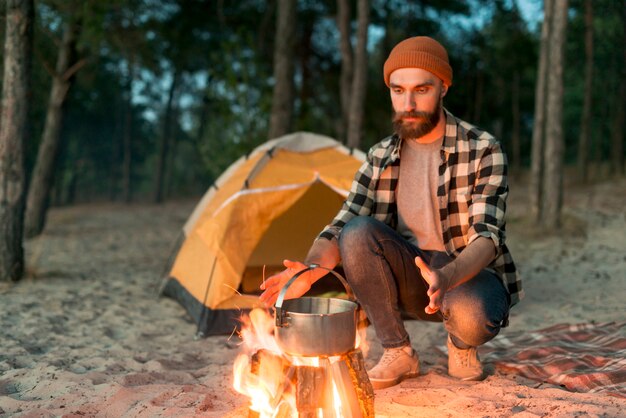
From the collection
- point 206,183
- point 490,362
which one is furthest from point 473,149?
point 206,183

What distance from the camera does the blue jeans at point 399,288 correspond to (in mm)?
2328

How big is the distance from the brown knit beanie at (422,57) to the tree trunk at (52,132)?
746cm

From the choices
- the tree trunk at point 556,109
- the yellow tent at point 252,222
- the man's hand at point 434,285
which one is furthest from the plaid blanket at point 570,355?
the tree trunk at point 556,109

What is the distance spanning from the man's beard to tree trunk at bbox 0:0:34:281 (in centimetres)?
394

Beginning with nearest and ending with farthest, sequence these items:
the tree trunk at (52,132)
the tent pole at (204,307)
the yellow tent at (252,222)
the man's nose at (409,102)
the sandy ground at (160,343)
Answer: the sandy ground at (160,343) → the man's nose at (409,102) → the tent pole at (204,307) → the yellow tent at (252,222) → the tree trunk at (52,132)

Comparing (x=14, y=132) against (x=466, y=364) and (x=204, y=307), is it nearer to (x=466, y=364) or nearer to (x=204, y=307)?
(x=204, y=307)

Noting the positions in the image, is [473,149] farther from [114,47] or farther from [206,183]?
[206,183]

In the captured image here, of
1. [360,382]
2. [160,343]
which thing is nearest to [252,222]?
[160,343]

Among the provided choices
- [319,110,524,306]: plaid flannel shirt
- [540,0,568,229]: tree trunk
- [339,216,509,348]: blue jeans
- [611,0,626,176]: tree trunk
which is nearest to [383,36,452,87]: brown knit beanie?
[319,110,524,306]: plaid flannel shirt

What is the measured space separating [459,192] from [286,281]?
35.8 inches

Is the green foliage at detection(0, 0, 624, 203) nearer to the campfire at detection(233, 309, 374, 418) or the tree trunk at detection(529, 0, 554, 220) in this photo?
the tree trunk at detection(529, 0, 554, 220)

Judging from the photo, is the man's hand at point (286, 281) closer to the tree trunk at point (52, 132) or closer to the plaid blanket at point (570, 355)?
the plaid blanket at point (570, 355)

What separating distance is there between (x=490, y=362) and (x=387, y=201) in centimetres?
98

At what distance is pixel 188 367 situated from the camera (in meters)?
3.08
